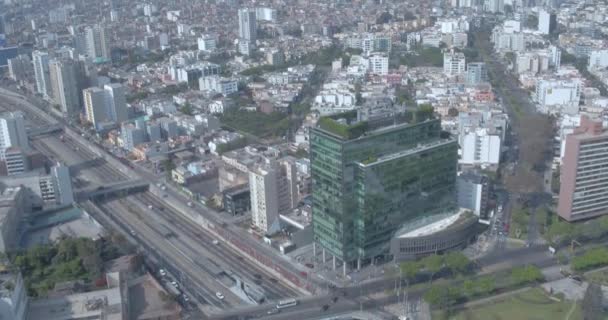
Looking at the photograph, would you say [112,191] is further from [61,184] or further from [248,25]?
[248,25]

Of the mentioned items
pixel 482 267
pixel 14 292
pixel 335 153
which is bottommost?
pixel 482 267

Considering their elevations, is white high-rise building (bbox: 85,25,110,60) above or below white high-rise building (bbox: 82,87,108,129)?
above

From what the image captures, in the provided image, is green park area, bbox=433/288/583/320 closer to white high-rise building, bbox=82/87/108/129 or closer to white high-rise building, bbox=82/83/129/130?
white high-rise building, bbox=82/83/129/130

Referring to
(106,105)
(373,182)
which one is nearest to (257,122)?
(106,105)

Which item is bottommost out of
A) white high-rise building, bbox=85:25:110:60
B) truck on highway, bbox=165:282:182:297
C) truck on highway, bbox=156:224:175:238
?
truck on highway, bbox=165:282:182:297

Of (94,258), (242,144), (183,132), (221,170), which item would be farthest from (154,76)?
(94,258)

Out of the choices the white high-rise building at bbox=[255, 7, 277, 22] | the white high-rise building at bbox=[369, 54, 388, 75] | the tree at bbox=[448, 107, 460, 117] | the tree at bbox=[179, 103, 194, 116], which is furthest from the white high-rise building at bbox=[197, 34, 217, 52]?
the tree at bbox=[448, 107, 460, 117]

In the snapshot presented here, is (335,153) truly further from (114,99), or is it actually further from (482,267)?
(114,99)
